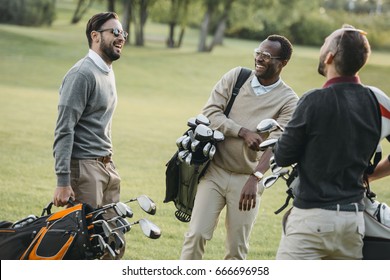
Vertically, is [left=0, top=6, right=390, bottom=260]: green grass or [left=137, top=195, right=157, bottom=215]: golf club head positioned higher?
[left=137, top=195, right=157, bottom=215]: golf club head

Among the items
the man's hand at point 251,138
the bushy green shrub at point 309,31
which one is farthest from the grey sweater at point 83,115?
the bushy green shrub at point 309,31

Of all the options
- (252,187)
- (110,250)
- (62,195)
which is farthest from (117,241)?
(252,187)

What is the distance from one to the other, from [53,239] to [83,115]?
102cm

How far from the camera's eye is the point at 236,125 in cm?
607

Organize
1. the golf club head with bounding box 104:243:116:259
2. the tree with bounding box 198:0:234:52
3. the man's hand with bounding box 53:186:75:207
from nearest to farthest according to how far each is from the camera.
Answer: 1. the golf club head with bounding box 104:243:116:259
2. the man's hand with bounding box 53:186:75:207
3. the tree with bounding box 198:0:234:52

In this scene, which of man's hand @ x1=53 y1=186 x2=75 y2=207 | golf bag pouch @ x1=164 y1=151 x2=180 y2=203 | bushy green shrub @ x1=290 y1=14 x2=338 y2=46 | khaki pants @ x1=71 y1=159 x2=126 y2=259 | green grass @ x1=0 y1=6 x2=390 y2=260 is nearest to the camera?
man's hand @ x1=53 y1=186 x2=75 y2=207

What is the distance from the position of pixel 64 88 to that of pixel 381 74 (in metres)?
37.0

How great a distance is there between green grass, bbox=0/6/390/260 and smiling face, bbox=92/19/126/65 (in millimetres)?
2313

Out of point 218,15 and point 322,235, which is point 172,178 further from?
point 218,15

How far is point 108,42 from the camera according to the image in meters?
6.17

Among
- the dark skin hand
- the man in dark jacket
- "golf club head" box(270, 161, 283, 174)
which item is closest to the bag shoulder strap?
the dark skin hand

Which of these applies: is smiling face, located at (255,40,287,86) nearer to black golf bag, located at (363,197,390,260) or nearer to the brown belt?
the brown belt

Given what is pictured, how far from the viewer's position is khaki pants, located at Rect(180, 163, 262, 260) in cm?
613

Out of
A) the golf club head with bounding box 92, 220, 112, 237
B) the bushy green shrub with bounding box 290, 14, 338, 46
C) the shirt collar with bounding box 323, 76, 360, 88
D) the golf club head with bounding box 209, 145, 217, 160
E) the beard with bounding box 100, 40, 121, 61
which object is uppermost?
the shirt collar with bounding box 323, 76, 360, 88
